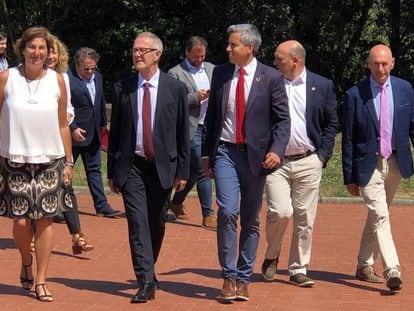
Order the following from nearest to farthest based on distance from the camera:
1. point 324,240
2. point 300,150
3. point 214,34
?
point 300,150
point 324,240
point 214,34

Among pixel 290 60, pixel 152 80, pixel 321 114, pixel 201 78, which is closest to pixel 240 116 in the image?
pixel 152 80

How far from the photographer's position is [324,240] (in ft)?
35.1

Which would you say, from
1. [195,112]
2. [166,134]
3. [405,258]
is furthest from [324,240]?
[166,134]

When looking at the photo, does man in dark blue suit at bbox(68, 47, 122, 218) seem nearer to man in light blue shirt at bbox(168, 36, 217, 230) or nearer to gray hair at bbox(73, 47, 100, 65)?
gray hair at bbox(73, 47, 100, 65)

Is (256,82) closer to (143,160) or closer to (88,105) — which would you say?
(143,160)

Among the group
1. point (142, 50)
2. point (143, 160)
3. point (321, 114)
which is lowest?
point (143, 160)

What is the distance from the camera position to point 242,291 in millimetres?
7906

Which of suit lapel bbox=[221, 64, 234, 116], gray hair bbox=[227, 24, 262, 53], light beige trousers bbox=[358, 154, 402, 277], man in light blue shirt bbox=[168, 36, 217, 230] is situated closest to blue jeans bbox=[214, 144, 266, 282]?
suit lapel bbox=[221, 64, 234, 116]

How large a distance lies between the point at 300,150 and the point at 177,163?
1004mm

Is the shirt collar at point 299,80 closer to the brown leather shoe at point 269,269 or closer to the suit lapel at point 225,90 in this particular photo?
the suit lapel at point 225,90

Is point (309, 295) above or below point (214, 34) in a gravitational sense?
below

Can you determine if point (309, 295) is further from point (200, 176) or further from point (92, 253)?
point (200, 176)

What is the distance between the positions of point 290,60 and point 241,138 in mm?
895

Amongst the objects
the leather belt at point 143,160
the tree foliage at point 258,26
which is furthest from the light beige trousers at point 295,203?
the tree foliage at point 258,26
